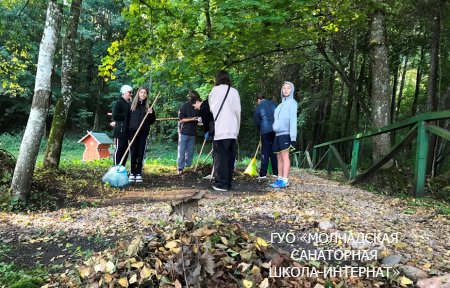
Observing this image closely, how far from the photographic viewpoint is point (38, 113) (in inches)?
220

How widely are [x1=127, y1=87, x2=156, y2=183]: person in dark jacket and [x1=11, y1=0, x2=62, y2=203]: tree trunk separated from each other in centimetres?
211

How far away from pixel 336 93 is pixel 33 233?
2017 cm

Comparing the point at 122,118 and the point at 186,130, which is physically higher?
the point at 122,118

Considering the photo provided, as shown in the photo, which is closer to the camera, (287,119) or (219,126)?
(219,126)

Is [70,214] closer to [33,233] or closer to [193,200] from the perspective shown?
[33,233]

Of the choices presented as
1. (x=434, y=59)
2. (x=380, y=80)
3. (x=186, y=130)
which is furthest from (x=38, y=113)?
(x=434, y=59)

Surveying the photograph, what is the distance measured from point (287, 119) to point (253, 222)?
3.21 meters

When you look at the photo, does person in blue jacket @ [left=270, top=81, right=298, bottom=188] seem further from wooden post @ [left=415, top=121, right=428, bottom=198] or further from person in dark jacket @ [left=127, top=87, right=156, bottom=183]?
person in dark jacket @ [left=127, top=87, right=156, bottom=183]

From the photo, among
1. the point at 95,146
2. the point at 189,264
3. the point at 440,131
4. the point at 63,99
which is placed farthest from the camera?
the point at 95,146

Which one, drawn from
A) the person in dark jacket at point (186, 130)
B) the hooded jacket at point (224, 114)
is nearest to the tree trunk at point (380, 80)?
the hooded jacket at point (224, 114)

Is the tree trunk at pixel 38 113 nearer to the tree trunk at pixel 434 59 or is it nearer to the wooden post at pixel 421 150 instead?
the wooden post at pixel 421 150

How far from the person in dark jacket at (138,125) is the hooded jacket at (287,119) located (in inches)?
100.0

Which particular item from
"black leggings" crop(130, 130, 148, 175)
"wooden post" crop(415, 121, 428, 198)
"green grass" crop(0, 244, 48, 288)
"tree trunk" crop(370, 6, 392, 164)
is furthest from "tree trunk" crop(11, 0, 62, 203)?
"tree trunk" crop(370, 6, 392, 164)

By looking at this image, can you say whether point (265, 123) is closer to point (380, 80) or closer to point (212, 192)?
point (212, 192)
